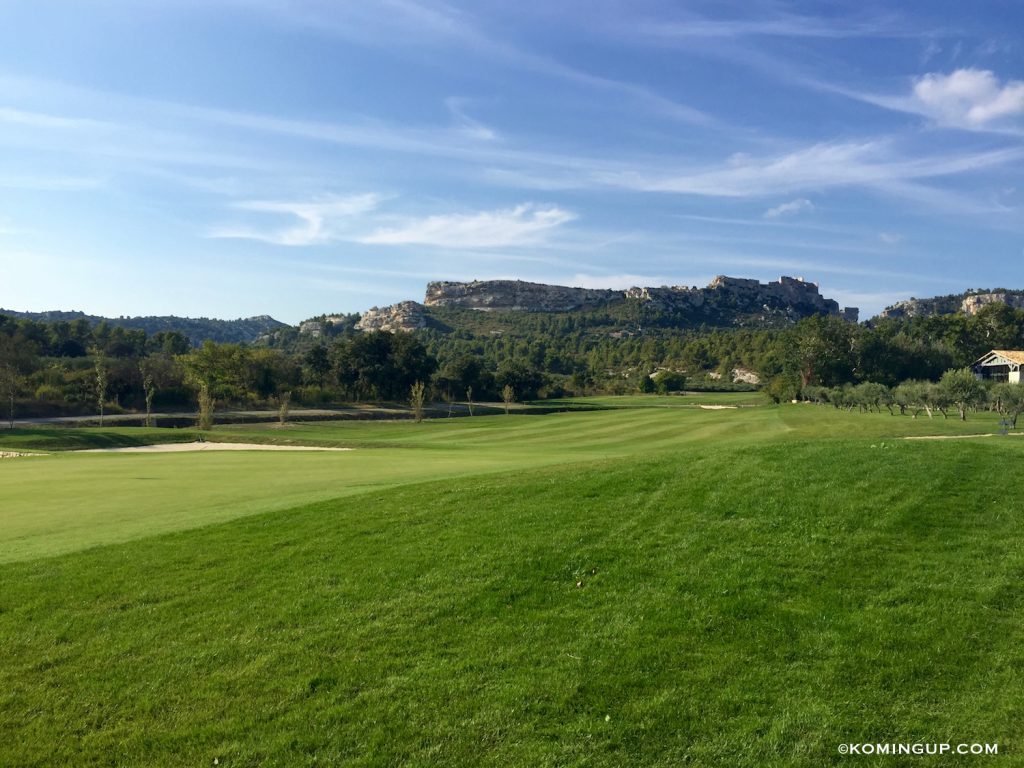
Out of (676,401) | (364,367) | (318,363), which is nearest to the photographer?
(364,367)

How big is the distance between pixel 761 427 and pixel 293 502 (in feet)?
141

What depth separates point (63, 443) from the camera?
156ft

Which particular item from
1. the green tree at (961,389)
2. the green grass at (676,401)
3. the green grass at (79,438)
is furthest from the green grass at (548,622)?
the green grass at (676,401)

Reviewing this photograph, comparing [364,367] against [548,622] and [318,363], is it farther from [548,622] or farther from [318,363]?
[548,622]

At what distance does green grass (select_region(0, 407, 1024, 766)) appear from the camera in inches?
243

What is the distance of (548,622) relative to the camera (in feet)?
26.7

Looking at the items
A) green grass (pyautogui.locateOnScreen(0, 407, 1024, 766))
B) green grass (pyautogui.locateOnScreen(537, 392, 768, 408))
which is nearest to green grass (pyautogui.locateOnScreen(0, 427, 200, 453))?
green grass (pyautogui.locateOnScreen(0, 407, 1024, 766))

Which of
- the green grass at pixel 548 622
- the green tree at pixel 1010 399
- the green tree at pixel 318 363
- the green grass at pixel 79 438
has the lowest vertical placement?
the green grass at pixel 79 438

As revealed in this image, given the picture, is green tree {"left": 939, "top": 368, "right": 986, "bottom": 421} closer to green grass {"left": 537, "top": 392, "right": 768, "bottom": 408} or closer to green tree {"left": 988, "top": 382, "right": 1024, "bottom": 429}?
green tree {"left": 988, "top": 382, "right": 1024, "bottom": 429}

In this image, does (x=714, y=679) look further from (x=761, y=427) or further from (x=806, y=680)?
(x=761, y=427)

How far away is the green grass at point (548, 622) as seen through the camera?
6.18 meters

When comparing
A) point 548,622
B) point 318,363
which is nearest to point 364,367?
point 318,363

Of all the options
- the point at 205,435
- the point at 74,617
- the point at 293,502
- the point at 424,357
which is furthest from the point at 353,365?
the point at 74,617

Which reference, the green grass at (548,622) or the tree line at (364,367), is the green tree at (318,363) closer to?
the tree line at (364,367)
